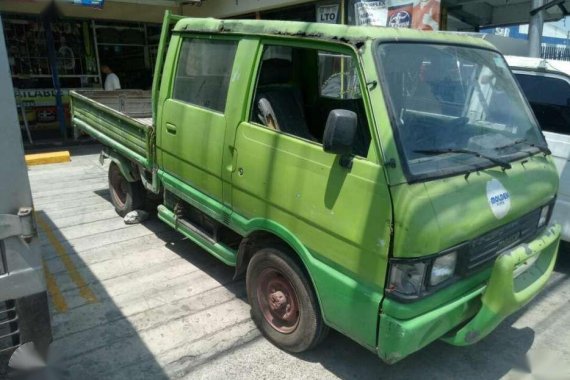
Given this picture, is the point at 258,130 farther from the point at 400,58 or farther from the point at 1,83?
the point at 1,83

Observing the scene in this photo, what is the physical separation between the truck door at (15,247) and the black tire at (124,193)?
10.8 feet

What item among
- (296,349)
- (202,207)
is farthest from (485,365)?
(202,207)

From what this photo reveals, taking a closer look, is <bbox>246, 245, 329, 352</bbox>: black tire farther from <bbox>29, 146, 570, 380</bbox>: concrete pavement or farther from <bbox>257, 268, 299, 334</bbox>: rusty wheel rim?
<bbox>29, 146, 570, 380</bbox>: concrete pavement

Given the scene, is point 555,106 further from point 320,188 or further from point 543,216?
point 320,188

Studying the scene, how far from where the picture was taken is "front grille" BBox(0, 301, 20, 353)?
2.12 m

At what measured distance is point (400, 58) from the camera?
269 centimetres

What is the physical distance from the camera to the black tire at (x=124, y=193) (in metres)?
5.43

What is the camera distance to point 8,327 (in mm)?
2156

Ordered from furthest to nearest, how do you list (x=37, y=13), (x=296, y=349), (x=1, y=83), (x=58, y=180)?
(x=37, y=13), (x=58, y=180), (x=296, y=349), (x=1, y=83)

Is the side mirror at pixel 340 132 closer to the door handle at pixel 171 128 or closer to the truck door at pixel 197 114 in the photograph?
the truck door at pixel 197 114

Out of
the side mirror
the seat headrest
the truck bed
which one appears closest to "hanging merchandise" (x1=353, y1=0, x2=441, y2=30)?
the truck bed

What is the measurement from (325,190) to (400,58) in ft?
3.01

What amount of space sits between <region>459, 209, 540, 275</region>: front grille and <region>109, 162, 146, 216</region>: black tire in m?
4.02

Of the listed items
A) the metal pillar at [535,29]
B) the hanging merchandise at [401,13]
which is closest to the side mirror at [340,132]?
the hanging merchandise at [401,13]
